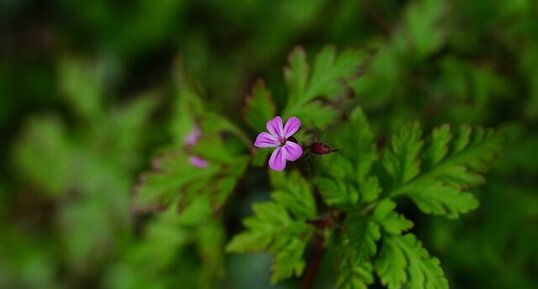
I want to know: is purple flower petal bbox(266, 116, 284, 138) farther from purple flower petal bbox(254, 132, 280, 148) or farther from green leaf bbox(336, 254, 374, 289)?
green leaf bbox(336, 254, 374, 289)

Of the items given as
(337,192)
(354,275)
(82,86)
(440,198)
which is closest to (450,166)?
(440,198)

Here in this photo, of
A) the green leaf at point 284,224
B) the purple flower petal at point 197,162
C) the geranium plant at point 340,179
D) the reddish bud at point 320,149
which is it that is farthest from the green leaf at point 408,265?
the purple flower petal at point 197,162

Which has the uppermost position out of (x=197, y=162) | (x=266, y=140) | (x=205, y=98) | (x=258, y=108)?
(x=205, y=98)

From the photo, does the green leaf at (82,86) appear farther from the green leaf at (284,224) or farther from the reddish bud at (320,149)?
the reddish bud at (320,149)

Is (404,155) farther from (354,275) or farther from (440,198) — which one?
(354,275)

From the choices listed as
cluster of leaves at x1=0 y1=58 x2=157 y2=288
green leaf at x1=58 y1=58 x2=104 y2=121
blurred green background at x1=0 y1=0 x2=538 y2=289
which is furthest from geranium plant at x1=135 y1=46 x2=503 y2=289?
green leaf at x1=58 y1=58 x2=104 y2=121

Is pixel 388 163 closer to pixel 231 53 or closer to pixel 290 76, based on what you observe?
pixel 290 76

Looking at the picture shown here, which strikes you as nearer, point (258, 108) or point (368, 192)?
point (368, 192)
